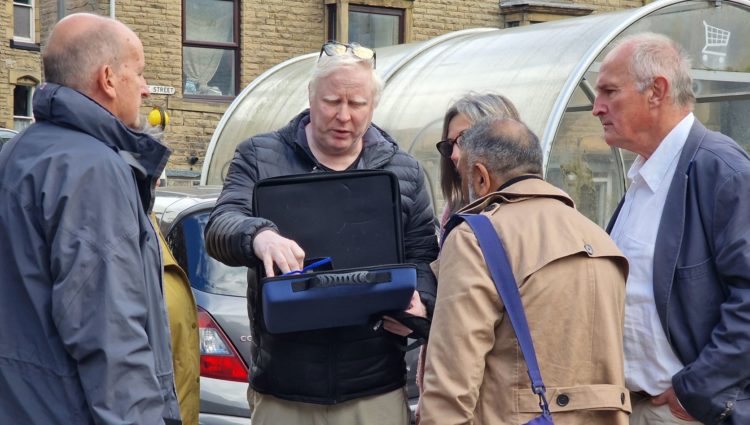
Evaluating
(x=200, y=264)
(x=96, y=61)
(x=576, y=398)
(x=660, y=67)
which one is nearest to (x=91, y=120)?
(x=96, y=61)

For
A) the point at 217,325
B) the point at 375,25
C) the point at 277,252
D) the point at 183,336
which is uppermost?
the point at 375,25

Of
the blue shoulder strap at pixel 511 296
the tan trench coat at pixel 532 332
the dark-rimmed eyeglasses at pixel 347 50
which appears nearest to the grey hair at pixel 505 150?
the tan trench coat at pixel 532 332

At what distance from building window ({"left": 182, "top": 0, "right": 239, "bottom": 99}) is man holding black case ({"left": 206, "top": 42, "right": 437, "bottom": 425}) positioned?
14684 millimetres

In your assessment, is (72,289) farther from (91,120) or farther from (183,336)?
(183,336)

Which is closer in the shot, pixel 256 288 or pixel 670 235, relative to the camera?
pixel 670 235

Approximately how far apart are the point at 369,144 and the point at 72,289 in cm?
133

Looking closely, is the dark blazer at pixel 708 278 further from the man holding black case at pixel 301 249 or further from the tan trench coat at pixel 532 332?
the man holding black case at pixel 301 249

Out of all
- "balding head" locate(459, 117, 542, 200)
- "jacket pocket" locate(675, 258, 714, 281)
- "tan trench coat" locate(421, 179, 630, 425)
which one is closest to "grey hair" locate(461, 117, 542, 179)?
"balding head" locate(459, 117, 542, 200)

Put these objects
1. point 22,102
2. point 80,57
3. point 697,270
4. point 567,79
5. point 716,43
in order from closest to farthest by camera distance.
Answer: point 80,57 < point 697,270 < point 567,79 < point 716,43 < point 22,102

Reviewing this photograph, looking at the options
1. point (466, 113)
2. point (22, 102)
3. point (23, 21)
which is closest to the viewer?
point (466, 113)

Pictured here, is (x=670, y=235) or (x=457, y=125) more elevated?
(x=457, y=125)

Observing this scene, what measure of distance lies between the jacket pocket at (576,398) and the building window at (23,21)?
1233 inches

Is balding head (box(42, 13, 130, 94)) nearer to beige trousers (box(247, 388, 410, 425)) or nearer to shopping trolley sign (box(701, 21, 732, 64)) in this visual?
beige trousers (box(247, 388, 410, 425))

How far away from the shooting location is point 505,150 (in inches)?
127
